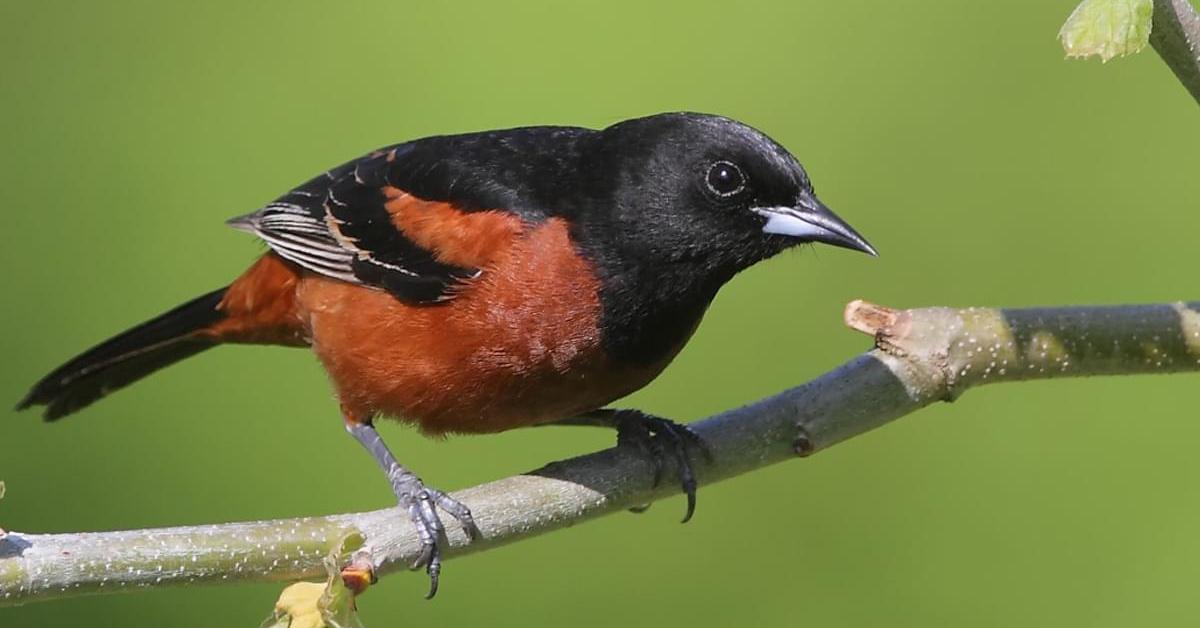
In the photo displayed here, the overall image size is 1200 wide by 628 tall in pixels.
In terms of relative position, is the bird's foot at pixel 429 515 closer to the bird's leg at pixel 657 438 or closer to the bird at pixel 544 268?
A: the bird at pixel 544 268

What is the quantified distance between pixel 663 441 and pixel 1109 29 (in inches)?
53.9

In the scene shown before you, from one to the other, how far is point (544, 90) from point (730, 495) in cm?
95

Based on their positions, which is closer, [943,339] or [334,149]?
[943,339]

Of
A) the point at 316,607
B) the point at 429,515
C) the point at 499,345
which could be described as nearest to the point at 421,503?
the point at 429,515

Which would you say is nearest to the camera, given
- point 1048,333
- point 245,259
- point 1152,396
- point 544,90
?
point 1048,333

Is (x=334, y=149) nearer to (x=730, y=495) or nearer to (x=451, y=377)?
(x=451, y=377)

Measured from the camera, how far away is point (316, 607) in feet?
5.31

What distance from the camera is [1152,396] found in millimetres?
3057

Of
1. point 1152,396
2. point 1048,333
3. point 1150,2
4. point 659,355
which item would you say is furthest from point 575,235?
point 1150,2

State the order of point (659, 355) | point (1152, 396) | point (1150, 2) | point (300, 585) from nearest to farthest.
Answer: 1. point (1150, 2)
2. point (300, 585)
3. point (659, 355)
4. point (1152, 396)

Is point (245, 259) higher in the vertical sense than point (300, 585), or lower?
higher

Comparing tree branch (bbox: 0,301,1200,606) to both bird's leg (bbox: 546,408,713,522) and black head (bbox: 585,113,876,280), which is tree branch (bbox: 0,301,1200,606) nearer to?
bird's leg (bbox: 546,408,713,522)

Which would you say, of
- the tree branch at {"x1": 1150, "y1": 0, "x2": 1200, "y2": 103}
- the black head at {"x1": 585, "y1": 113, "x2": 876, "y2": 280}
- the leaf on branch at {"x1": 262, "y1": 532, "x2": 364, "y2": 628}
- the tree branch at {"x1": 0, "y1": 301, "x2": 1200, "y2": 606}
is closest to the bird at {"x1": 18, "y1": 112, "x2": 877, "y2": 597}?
the black head at {"x1": 585, "y1": 113, "x2": 876, "y2": 280}

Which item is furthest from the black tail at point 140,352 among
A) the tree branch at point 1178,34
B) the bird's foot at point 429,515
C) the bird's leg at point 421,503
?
the tree branch at point 1178,34
